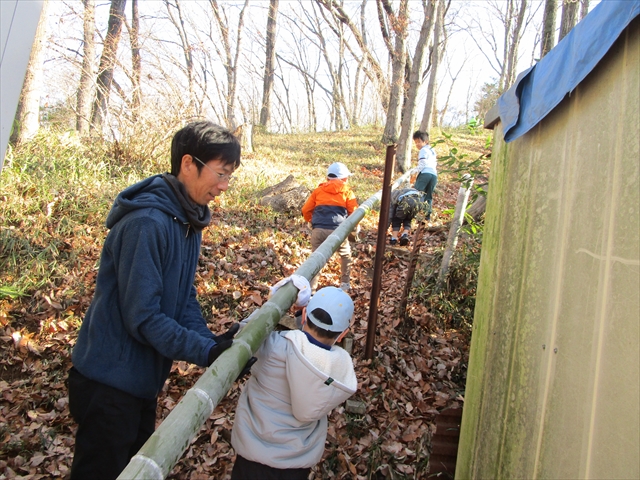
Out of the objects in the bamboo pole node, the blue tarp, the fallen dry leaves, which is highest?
the blue tarp

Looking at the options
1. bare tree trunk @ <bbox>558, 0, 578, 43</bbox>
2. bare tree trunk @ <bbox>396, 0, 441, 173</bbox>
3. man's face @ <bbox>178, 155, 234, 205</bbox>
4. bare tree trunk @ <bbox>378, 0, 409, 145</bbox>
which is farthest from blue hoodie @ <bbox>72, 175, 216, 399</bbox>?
bare tree trunk @ <bbox>378, 0, 409, 145</bbox>

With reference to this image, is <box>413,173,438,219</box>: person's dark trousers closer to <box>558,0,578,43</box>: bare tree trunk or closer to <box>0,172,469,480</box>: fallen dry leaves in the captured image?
<box>0,172,469,480</box>: fallen dry leaves

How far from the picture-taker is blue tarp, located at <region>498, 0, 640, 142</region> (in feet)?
4.85

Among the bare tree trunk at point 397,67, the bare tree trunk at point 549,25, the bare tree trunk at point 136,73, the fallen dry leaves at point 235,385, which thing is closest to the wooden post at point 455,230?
the fallen dry leaves at point 235,385

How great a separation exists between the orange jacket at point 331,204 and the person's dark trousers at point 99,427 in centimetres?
434

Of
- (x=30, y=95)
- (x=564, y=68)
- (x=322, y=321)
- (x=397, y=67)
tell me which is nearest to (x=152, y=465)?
(x=322, y=321)

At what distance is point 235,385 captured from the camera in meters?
4.32

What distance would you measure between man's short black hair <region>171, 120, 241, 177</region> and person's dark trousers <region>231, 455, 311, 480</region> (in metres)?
1.51

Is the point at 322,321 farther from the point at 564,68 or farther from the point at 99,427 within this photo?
the point at 564,68

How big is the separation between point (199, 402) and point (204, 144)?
110 cm

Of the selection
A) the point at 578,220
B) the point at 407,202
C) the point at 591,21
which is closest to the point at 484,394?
the point at 578,220

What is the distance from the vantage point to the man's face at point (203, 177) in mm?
2078

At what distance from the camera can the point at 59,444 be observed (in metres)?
3.74

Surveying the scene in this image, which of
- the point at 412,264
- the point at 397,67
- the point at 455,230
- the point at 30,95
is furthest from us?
the point at 397,67
